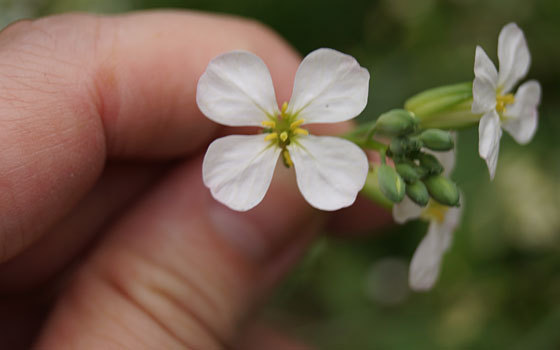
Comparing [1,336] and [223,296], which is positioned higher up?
[223,296]

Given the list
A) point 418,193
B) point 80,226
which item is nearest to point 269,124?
point 418,193

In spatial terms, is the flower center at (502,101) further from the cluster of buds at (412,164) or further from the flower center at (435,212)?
the flower center at (435,212)

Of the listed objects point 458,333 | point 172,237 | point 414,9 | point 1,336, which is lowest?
point 1,336

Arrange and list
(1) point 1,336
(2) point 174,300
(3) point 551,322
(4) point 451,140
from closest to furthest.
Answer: (4) point 451,140
(2) point 174,300
(1) point 1,336
(3) point 551,322

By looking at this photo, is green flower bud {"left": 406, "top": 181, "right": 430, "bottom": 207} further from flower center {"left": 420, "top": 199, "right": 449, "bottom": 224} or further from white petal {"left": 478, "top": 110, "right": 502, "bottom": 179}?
flower center {"left": 420, "top": 199, "right": 449, "bottom": 224}

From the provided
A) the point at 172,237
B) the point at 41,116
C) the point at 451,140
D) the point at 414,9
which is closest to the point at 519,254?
the point at 414,9

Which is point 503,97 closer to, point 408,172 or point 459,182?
point 408,172

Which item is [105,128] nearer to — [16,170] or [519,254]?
[16,170]
